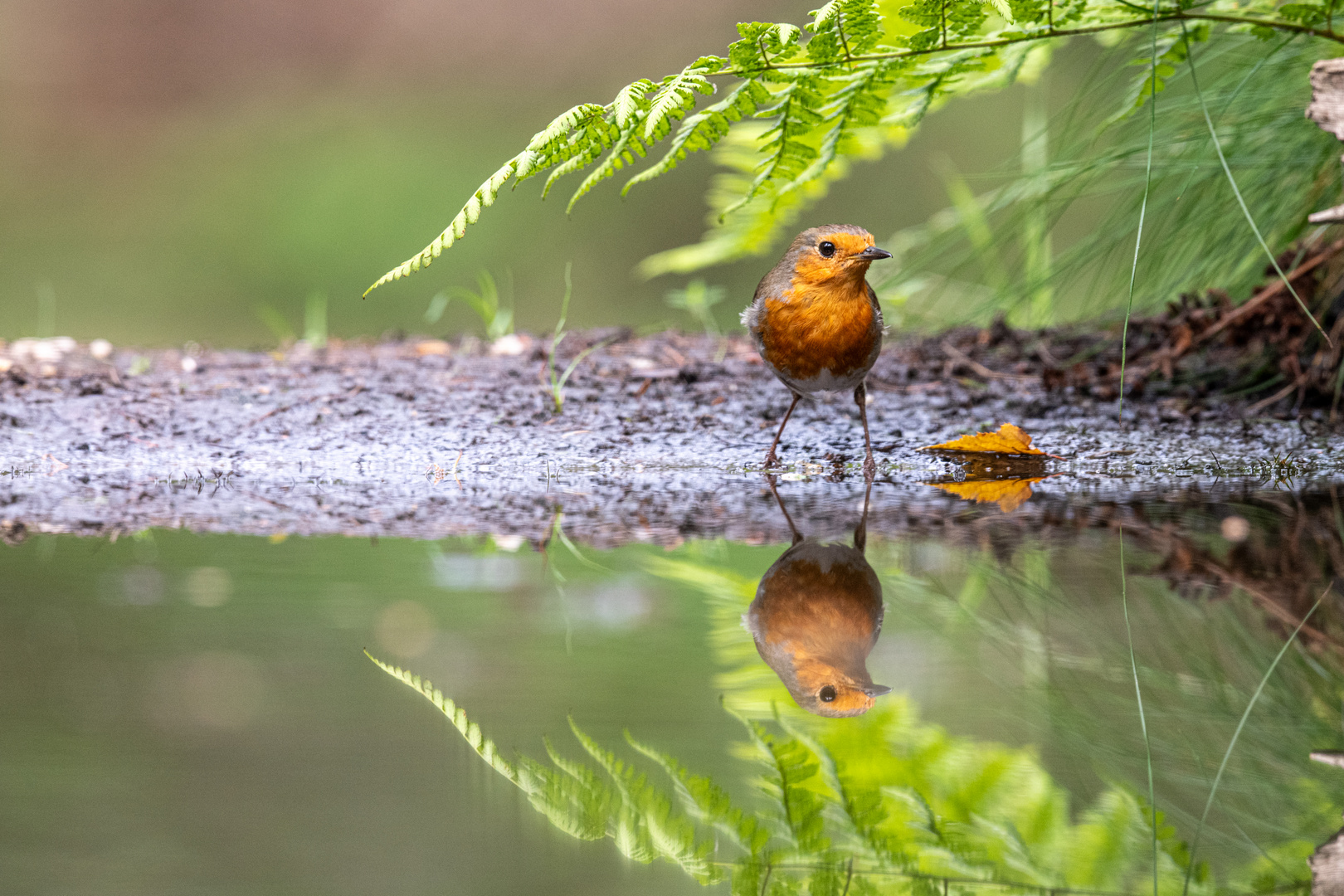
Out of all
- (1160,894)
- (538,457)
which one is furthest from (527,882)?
(538,457)

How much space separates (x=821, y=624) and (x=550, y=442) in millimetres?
1590

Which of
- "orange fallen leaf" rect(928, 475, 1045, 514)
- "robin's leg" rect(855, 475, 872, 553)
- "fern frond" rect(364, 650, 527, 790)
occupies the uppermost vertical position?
"orange fallen leaf" rect(928, 475, 1045, 514)

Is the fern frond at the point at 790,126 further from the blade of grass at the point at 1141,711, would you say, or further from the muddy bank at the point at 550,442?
the blade of grass at the point at 1141,711

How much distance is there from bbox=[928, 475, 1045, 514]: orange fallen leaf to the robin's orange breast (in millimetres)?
476

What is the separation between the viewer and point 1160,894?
2.94 feet

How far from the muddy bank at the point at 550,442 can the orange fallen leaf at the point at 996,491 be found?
0.8 inches

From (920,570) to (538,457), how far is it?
134cm

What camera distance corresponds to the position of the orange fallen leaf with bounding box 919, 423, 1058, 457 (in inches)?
109

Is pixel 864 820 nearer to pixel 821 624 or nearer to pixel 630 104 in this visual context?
pixel 821 624

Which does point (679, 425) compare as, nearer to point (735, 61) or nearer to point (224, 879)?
point (735, 61)

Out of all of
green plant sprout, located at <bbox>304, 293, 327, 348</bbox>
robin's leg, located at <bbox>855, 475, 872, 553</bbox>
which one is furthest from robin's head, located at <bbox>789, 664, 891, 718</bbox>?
green plant sprout, located at <bbox>304, 293, 327, 348</bbox>

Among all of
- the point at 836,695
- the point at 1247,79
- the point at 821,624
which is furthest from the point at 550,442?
the point at 1247,79

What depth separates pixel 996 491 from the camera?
8.14 ft

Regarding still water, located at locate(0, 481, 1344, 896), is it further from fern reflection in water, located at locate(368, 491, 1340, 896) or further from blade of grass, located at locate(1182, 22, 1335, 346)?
blade of grass, located at locate(1182, 22, 1335, 346)
